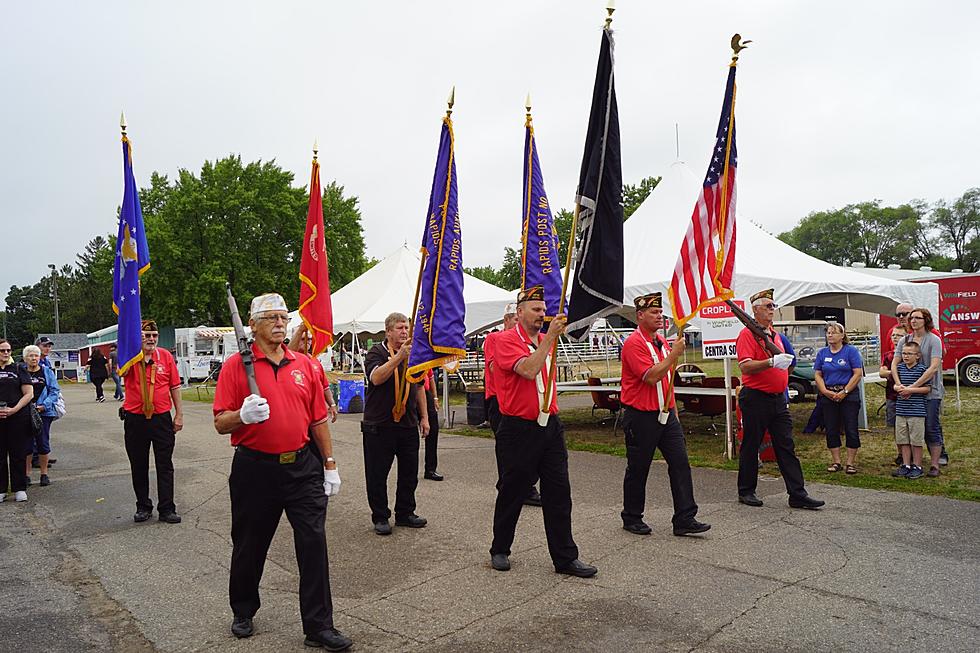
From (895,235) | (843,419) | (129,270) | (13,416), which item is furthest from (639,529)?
(895,235)

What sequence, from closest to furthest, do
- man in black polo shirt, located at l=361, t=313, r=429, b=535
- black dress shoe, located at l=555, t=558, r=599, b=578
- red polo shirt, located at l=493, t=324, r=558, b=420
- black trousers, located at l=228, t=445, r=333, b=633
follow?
1. black trousers, located at l=228, t=445, r=333, b=633
2. black dress shoe, located at l=555, t=558, r=599, b=578
3. red polo shirt, located at l=493, t=324, r=558, b=420
4. man in black polo shirt, located at l=361, t=313, r=429, b=535

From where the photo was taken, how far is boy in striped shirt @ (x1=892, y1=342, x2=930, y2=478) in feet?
27.5

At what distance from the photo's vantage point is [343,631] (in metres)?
4.33

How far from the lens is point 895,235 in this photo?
248 feet

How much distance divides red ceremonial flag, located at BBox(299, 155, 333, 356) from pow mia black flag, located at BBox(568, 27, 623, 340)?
295 cm

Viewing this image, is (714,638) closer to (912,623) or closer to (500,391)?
(912,623)

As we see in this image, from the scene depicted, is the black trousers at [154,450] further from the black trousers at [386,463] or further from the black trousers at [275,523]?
the black trousers at [275,523]

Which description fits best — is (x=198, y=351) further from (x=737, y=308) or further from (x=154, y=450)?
(x=737, y=308)

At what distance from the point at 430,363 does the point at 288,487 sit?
2.64 m

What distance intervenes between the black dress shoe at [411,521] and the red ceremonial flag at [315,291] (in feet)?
6.34

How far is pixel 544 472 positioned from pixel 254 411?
87.7 inches

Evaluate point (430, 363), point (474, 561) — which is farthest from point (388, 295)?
point (474, 561)

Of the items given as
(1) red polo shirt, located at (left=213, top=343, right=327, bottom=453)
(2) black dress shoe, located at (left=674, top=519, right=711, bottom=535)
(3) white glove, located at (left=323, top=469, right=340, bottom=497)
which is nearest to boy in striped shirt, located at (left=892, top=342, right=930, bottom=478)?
(2) black dress shoe, located at (left=674, top=519, right=711, bottom=535)

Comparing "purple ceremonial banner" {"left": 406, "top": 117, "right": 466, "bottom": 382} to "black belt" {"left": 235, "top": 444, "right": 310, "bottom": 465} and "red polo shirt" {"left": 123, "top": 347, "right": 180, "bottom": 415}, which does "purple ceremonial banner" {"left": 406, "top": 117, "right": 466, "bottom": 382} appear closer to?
"black belt" {"left": 235, "top": 444, "right": 310, "bottom": 465}
